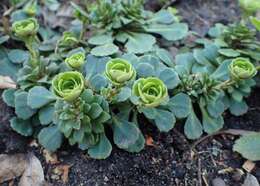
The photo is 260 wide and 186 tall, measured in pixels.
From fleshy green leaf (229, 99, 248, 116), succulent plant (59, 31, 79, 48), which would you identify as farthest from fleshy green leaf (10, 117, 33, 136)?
fleshy green leaf (229, 99, 248, 116)

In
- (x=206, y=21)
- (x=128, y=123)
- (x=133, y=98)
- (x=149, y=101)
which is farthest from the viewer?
(x=206, y=21)

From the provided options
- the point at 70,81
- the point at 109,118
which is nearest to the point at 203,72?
the point at 109,118

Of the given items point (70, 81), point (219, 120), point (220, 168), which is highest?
point (70, 81)

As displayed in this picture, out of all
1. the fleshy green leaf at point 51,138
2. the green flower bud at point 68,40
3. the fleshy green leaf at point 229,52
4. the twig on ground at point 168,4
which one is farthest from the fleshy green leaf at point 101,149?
the twig on ground at point 168,4

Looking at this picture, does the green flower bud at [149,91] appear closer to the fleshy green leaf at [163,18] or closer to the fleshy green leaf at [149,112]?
the fleshy green leaf at [149,112]

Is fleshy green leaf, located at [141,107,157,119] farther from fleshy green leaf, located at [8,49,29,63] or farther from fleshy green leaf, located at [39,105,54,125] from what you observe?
fleshy green leaf, located at [8,49,29,63]

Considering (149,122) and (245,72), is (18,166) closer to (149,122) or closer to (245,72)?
(149,122)
